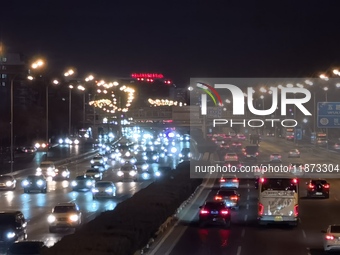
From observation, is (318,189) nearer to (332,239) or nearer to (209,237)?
(209,237)

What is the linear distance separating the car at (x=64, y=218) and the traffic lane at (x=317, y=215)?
908 centimetres

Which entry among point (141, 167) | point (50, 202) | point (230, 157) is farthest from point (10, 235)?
point (230, 157)

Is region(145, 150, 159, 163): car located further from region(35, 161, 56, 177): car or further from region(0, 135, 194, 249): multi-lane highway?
region(35, 161, 56, 177): car

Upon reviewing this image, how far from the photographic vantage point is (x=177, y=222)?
36469 mm

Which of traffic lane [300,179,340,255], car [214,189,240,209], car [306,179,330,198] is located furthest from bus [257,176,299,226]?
car [306,179,330,198]

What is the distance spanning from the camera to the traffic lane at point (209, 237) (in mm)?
27442

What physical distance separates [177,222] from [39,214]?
22.2ft

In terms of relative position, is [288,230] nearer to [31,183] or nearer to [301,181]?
[31,183]

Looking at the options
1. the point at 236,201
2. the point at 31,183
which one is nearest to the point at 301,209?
the point at 236,201

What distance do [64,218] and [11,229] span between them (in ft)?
16.6

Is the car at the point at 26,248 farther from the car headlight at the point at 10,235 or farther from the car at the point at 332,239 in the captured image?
the car at the point at 332,239

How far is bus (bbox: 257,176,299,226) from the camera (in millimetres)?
35000

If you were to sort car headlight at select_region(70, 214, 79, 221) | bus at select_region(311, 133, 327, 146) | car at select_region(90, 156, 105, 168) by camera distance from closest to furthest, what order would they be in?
1. car headlight at select_region(70, 214, 79, 221)
2. car at select_region(90, 156, 105, 168)
3. bus at select_region(311, 133, 327, 146)

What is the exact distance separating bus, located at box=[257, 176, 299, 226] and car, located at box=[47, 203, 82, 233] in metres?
8.20
